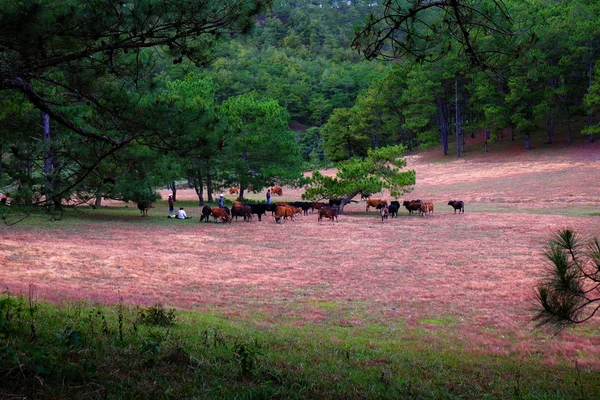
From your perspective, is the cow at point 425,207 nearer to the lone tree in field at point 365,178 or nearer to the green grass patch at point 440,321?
the lone tree in field at point 365,178

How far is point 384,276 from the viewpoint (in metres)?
13.2

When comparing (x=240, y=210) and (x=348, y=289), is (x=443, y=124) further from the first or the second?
(x=348, y=289)

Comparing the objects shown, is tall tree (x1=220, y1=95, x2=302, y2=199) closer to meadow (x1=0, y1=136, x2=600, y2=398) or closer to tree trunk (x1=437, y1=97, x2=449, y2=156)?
meadow (x1=0, y1=136, x2=600, y2=398)

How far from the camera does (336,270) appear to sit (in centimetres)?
1405

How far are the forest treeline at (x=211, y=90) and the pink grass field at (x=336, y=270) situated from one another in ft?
7.22

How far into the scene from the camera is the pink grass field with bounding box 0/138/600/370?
8883 millimetres

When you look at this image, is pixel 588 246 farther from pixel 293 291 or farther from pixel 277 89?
pixel 277 89

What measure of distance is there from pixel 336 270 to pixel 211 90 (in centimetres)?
2390

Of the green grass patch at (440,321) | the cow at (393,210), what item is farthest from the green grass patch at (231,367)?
the cow at (393,210)

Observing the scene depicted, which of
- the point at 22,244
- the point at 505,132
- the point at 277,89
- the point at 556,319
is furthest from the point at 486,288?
the point at 277,89

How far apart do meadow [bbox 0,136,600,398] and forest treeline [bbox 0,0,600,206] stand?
4.93 feet

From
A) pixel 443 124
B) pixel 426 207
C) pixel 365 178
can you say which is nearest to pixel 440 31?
pixel 426 207

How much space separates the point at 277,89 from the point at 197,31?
83.0 meters

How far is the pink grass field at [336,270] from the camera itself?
8.88 m
